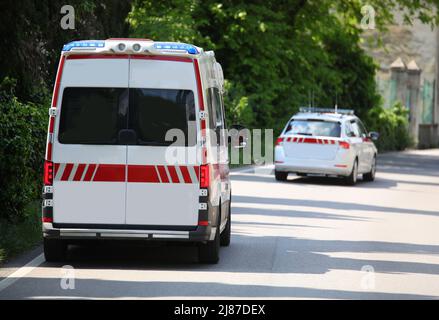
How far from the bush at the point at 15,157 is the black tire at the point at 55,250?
2.57 metres

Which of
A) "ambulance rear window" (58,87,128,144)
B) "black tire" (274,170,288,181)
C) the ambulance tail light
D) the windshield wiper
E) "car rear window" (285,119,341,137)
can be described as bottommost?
"black tire" (274,170,288,181)

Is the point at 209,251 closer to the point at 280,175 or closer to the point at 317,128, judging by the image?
the point at 317,128

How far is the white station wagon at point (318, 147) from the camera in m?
26.3

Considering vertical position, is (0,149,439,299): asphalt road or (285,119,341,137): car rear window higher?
(285,119,341,137): car rear window

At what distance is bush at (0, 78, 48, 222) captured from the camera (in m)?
14.8

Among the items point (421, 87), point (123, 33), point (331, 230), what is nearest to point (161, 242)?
point (331, 230)

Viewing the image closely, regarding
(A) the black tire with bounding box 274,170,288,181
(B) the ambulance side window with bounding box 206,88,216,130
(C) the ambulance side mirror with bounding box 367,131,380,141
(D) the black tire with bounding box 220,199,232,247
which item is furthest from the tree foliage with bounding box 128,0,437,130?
(B) the ambulance side window with bounding box 206,88,216,130

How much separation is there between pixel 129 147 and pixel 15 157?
3.16 m

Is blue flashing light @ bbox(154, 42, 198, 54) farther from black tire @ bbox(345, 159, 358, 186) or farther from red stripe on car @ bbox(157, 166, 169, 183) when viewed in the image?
black tire @ bbox(345, 159, 358, 186)

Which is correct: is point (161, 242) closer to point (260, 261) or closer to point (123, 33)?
point (260, 261)

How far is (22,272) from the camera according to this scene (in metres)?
11.7

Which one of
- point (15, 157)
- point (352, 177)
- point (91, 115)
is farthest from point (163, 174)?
point (352, 177)

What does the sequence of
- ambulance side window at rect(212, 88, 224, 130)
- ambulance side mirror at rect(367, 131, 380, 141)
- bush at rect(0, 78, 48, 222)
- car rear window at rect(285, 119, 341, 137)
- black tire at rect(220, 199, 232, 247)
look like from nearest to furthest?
ambulance side window at rect(212, 88, 224, 130)
black tire at rect(220, 199, 232, 247)
bush at rect(0, 78, 48, 222)
car rear window at rect(285, 119, 341, 137)
ambulance side mirror at rect(367, 131, 380, 141)

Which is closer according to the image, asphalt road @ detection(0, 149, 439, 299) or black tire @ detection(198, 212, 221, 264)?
asphalt road @ detection(0, 149, 439, 299)
